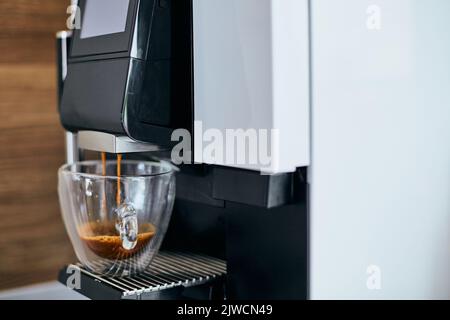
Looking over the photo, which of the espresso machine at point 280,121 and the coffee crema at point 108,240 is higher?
the espresso machine at point 280,121

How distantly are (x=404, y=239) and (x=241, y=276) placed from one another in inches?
7.9

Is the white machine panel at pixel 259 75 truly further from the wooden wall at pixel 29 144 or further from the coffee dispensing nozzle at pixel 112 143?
the wooden wall at pixel 29 144

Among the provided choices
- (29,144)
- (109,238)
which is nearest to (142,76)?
(109,238)

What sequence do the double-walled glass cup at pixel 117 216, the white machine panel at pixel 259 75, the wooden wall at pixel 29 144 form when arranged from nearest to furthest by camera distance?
1. the white machine panel at pixel 259 75
2. the double-walled glass cup at pixel 117 216
3. the wooden wall at pixel 29 144

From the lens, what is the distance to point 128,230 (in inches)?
29.3

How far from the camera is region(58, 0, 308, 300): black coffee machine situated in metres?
0.69

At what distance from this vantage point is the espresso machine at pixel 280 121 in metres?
0.66

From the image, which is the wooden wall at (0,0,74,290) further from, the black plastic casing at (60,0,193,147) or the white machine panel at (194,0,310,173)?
the white machine panel at (194,0,310,173)

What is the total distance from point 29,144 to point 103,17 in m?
0.46

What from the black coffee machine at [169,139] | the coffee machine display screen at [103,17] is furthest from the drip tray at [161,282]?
the coffee machine display screen at [103,17]

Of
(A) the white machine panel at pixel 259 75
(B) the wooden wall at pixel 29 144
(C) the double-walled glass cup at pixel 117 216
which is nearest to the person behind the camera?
(A) the white machine panel at pixel 259 75

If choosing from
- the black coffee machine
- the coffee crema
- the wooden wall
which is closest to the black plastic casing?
the black coffee machine

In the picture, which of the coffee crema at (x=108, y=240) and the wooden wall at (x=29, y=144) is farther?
the wooden wall at (x=29, y=144)

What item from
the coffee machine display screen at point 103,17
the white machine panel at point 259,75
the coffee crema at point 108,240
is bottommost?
the coffee crema at point 108,240
